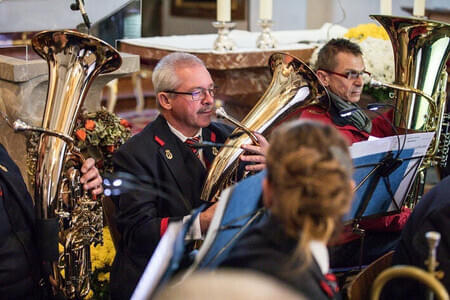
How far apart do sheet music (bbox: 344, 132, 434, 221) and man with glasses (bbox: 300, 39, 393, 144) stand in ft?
1.61

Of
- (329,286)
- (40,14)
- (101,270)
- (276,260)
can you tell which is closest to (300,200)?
(276,260)

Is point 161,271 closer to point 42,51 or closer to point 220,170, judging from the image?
point 220,170

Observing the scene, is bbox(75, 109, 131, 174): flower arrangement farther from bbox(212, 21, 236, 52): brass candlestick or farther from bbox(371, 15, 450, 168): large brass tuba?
bbox(371, 15, 450, 168): large brass tuba

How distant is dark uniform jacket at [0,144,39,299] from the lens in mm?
2441

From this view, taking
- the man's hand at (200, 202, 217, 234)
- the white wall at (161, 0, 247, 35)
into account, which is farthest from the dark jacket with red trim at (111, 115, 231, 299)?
the white wall at (161, 0, 247, 35)

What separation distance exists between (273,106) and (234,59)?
1.45 metres

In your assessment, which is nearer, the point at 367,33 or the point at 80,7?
the point at 80,7

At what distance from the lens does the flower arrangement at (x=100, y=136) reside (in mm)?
3387

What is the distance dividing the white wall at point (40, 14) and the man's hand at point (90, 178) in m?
1.20

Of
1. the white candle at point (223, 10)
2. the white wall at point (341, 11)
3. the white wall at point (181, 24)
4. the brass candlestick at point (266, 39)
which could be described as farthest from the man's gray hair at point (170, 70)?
the white wall at point (181, 24)

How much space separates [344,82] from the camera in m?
3.32

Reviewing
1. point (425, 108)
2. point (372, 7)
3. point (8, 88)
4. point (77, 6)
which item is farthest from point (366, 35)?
point (372, 7)

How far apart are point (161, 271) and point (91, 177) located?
1.06 m

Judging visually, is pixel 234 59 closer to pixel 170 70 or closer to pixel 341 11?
pixel 170 70
